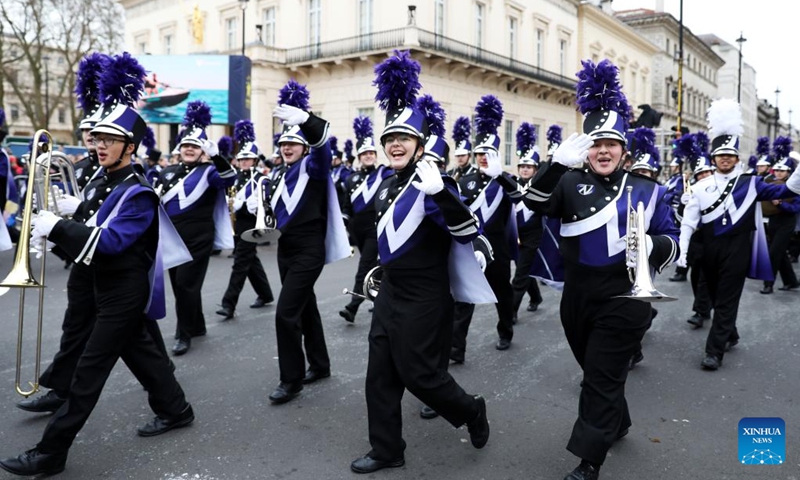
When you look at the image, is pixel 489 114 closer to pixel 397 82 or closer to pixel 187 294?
pixel 397 82

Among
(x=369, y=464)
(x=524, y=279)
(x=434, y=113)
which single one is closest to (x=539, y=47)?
(x=524, y=279)

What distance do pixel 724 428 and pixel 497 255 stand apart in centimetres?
262

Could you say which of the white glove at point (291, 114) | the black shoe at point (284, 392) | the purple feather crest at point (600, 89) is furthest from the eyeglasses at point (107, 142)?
the purple feather crest at point (600, 89)

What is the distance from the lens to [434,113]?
533 cm

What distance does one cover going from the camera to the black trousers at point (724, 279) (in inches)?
232

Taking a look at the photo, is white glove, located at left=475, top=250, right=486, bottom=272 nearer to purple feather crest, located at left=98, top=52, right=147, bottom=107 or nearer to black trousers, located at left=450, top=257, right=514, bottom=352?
black trousers, located at left=450, top=257, right=514, bottom=352

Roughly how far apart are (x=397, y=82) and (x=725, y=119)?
3.69 metres

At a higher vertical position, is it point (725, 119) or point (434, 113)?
point (725, 119)

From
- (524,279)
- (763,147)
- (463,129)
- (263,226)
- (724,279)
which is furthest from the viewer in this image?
→ (763,147)

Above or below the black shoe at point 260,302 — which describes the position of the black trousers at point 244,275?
above

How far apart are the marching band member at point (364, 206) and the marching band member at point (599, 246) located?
10.5ft

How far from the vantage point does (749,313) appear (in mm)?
8250

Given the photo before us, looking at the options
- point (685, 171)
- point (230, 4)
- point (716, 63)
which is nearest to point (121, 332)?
point (685, 171)

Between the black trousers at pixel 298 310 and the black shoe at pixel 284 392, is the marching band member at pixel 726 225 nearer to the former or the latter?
the black trousers at pixel 298 310
